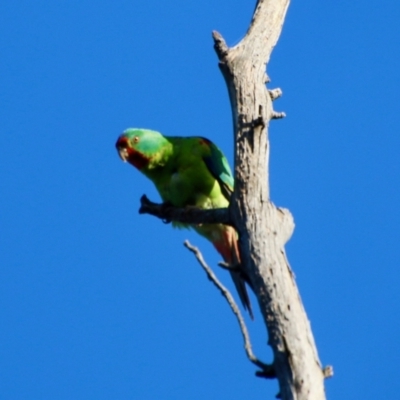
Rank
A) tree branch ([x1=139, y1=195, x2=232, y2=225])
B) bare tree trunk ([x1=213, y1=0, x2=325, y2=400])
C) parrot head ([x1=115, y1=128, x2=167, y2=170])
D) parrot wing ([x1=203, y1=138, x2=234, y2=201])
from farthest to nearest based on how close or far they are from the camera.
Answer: parrot head ([x1=115, y1=128, x2=167, y2=170])
parrot wing ([x1=203, y1=138, x2=234, y2=201])
tree branch ([x1=139, y1=195, x2=232, y2=225])
bare tree trunk ([x1=213, y1=0, x2=325, y2=400])

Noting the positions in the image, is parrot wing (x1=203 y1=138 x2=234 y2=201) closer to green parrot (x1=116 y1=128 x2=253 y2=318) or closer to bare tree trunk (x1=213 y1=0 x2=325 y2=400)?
green parrot (x1=116 y1=128 x2=253 y2=318)

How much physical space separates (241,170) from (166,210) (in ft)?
5.72

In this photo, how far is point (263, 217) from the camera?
4633mm

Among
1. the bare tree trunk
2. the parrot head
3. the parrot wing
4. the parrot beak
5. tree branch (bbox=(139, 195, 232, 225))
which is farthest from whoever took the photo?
the parrot beak

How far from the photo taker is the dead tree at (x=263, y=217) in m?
3.97

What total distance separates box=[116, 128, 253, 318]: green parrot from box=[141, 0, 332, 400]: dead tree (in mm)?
1553

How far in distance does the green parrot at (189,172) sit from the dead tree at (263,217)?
61.1 inches

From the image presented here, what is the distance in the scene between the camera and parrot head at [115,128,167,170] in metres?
7.91

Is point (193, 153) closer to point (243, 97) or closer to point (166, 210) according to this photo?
point (166, 210)

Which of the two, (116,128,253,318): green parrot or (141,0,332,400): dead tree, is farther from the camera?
(116,128,253,318): green parrot

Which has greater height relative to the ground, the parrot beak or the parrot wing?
the parrot beak

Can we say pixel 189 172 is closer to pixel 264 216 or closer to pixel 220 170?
pixel 220 170

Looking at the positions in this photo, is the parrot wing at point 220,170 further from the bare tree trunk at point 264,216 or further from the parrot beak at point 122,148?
the bare tree trunk at point 264,216

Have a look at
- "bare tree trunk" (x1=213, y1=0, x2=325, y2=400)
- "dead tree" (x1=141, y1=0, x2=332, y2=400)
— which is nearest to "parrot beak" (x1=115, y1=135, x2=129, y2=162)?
"dead tree" (x1=141, y1=0, x2=332, y2=400)
